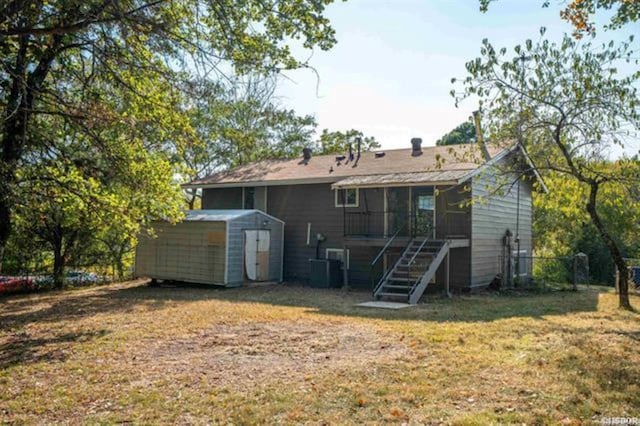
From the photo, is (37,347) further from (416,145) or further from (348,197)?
(416,145)

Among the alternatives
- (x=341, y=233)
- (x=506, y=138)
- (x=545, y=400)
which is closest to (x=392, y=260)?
(x=341, y=233)

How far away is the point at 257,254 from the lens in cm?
1747

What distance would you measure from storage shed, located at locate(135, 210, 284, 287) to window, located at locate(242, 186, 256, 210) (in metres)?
2.24

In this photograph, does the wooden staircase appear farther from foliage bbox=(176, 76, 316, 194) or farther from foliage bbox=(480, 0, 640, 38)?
foliage bbox=(176, 76, 316, 194)

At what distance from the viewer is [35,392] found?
5547 millimetres

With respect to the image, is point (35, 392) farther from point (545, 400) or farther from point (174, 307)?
point (174, 307)

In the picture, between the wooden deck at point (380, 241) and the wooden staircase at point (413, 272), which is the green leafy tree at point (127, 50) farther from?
the wooden deck at point (380, 241)

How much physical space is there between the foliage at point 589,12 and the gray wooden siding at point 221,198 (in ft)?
44.6

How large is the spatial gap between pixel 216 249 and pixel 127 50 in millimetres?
9682

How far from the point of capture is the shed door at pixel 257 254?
17047 mm

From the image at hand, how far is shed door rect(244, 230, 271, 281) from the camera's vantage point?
1705cm

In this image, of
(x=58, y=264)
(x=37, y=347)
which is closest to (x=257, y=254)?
(x=58, y=264)

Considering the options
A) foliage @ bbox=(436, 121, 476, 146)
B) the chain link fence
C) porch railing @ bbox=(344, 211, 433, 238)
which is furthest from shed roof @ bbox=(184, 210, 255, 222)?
foliage @ bbox=(436, 121, 476, 146)

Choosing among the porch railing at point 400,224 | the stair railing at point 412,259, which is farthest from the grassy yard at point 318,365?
the porch railing at point 400,224
